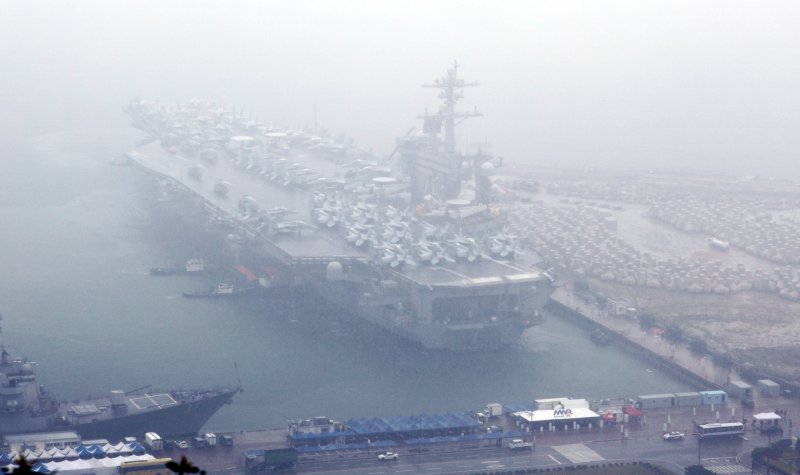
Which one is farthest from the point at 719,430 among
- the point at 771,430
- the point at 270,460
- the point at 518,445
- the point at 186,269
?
the point at 186,269

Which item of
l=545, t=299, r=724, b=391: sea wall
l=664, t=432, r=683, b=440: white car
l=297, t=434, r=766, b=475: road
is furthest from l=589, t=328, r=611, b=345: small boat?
l=297, t=434, r=766, b=475: road

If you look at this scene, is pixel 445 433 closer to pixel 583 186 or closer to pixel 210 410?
pixel 210 410

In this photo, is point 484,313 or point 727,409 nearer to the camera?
point 727,409

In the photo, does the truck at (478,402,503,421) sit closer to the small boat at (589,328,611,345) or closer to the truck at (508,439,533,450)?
the truck at (508,439,533,450)

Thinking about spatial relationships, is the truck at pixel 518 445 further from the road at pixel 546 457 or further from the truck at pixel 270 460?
the truck at pixel 270 460

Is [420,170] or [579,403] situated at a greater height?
[420,170]

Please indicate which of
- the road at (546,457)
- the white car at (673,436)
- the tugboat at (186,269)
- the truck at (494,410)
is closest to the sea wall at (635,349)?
the white car at (673,436)

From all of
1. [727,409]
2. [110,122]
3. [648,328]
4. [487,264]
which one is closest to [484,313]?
[487,264]
